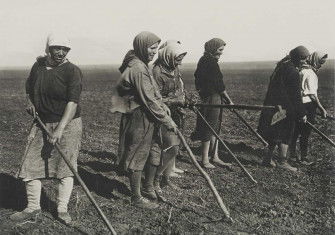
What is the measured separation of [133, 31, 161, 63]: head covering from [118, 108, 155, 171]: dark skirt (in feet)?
2.07

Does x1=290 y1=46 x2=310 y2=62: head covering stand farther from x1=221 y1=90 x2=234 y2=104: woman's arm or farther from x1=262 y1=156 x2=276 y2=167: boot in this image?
x1=262 y1=156 x2=276 y2=167: boot

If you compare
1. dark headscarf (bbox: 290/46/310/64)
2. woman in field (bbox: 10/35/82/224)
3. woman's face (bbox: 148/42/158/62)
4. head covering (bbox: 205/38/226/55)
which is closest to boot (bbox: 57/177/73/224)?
woman in field (bbox: 10/35/82/224)

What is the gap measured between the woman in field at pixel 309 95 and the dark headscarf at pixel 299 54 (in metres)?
0.49

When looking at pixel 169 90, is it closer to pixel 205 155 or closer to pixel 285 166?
pixel 205 155

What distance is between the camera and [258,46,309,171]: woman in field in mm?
7129

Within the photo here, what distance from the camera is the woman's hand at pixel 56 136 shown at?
4770mm

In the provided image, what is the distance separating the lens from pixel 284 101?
731 cm

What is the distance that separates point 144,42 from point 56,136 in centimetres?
144

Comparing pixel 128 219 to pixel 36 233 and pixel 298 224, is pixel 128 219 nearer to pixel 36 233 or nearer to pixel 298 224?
pixel 36 233

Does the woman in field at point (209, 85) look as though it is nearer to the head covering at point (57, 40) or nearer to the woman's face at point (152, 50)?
the woman's face at point (152, 50)

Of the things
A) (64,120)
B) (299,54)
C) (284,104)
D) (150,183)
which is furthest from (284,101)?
(64,120)

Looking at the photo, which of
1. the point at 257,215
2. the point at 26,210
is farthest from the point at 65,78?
the point at 257,215

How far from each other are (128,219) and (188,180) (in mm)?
1819

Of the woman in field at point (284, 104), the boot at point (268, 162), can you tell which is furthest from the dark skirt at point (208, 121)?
the boot at point (268, 162)
